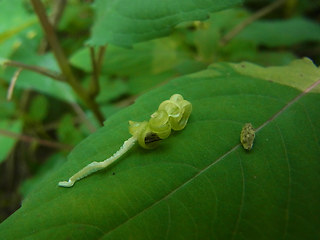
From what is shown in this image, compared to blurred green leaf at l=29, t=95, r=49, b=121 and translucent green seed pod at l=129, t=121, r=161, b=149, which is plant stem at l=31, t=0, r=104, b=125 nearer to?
translucent green seed pod at l=129, t=121, r=161, b=149

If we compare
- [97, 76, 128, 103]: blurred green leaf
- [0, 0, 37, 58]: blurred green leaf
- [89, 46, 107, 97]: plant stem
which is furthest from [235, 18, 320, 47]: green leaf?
[0, 0, 37, 58]: blurred green leaf

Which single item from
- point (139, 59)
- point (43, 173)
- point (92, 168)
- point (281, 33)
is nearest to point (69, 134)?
point (43, 173)

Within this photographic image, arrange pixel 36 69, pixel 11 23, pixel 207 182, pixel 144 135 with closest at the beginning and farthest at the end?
pixel 207 182, pixel 144 135, pixel 36 69, pixel 11 23

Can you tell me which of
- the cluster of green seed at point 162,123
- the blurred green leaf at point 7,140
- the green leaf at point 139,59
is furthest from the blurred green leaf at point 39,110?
the cluster of green seed at point 162,123

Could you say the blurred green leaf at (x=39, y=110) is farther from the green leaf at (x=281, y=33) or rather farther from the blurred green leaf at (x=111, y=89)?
the green leaf at (x=281, y=33)

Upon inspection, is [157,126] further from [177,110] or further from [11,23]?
[11,23]

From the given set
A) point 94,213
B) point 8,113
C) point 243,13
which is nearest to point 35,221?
point 94,213
